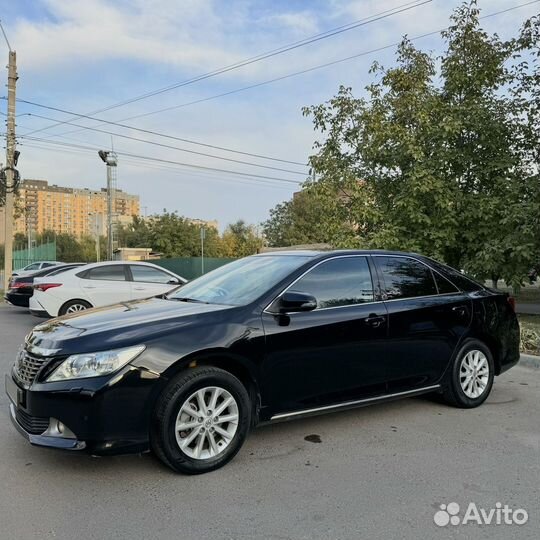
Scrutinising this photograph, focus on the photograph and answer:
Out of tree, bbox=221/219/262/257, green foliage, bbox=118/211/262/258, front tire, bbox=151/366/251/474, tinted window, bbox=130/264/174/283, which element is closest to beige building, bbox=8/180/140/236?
tree, bbox=221/219/262/257

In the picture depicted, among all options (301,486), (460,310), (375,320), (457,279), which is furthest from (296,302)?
(457,279)

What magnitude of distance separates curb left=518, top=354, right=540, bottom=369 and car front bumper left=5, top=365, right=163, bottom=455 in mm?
5642

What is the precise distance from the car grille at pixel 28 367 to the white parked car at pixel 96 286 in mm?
6632

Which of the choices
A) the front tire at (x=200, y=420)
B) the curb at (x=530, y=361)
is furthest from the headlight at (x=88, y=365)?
the curb at (x=530, y=361)

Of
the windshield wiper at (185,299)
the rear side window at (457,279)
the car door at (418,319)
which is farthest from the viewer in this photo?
the rear side window at (457,279)

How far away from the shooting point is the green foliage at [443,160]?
1084 centimetres

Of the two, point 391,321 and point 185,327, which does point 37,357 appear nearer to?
point 185,327

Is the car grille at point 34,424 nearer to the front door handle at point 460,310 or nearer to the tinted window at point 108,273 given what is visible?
the front door handle at point 460,310

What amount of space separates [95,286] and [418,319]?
7.58m

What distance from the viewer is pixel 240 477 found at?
3.70 metres

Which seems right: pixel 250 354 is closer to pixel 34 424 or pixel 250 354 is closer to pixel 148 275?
pixel 34 424

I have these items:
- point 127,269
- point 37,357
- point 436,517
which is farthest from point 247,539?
point 127,269

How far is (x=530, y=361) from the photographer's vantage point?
24.1ft

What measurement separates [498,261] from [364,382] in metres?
6.99
